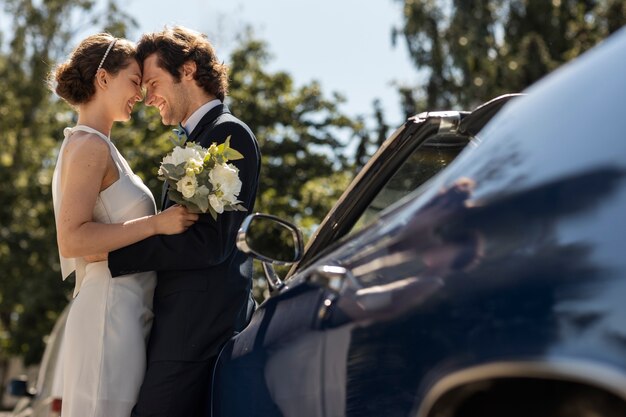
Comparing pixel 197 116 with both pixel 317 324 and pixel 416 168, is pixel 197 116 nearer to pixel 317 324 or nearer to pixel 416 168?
pixel 416 168

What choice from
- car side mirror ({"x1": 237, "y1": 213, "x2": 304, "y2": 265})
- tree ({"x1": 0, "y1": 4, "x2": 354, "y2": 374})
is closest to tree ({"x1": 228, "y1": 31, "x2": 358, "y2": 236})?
tree ({"x1": 0, "y1": 4, "x2": 354, "y2": 374})

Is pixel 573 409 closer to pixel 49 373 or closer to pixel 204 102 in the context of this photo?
pixel 204 102

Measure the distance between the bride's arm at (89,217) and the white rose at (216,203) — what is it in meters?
0.13

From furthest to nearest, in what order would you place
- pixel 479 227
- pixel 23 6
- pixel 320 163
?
pixel 23 6 < pixel 320 163 < pixel 479 227

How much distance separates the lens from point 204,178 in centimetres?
396

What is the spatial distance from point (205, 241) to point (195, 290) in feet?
0.55

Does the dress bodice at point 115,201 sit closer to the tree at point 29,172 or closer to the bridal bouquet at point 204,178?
the bridal bouquet at point 204,178

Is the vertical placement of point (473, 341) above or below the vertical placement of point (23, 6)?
below

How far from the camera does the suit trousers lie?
3902 millimetres

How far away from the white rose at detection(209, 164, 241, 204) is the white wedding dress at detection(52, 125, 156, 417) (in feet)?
1.68

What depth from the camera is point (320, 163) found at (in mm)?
16734

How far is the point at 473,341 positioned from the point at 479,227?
212mm

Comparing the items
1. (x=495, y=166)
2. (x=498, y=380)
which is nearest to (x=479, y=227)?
(x=495, y=166)

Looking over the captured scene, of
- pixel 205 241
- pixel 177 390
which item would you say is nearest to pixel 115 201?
pixel 205 241
